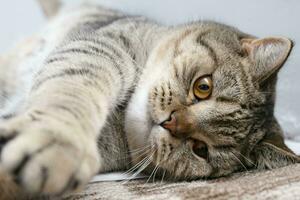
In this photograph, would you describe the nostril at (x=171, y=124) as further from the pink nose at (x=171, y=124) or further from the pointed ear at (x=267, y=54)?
the pointed ear at (x=267, y=54)

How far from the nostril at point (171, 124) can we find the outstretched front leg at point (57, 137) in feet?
0.64

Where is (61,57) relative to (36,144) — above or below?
above

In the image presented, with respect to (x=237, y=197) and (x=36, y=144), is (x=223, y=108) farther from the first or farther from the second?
(x=36, y=144)

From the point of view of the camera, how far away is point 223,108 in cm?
126

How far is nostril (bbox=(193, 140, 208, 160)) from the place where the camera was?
1264mm

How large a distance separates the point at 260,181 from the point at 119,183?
39 centimetres

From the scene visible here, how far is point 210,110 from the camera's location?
49.1 inches

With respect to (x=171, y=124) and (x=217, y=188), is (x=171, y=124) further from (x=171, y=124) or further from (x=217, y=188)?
(x=217, y=188)

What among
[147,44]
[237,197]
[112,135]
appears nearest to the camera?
[237,197]

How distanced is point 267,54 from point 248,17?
708 mm

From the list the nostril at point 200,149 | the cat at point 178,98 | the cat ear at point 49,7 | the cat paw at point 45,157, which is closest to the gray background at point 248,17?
the cat ear at point 49,7

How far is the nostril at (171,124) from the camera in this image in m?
1.22

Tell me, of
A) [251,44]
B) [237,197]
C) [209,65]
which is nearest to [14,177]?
[237,197]

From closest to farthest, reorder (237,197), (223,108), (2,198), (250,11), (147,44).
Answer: (2,198) < (237,197) < (223,108) < (147,44) < (250,11)
